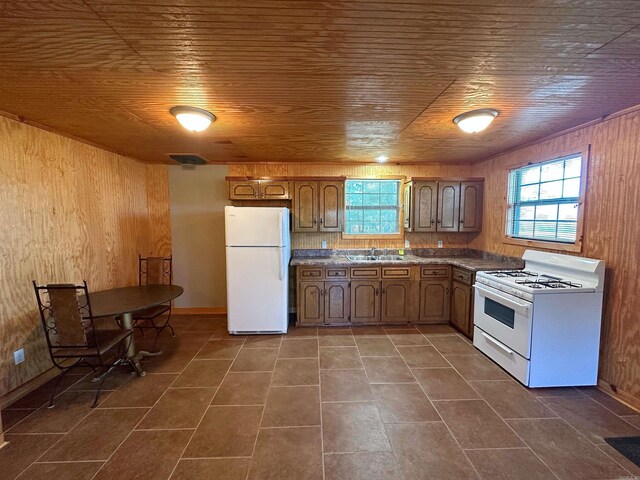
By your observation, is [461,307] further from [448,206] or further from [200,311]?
[200,311]

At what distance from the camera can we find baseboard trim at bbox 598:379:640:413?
2.19 m

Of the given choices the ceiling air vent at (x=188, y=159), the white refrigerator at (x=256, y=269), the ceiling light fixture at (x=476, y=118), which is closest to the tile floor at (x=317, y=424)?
the white refrigerator at (x=256, y=269)

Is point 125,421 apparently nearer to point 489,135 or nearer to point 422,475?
point 422,475

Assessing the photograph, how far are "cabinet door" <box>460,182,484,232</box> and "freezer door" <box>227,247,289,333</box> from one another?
2.68 m

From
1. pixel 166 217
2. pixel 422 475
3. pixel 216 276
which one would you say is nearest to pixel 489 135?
pixel 422 475

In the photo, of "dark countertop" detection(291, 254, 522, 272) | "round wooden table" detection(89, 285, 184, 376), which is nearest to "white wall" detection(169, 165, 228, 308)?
"round wooden table" detection(89, 285, 184, 376)

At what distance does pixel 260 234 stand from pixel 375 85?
2188 mm

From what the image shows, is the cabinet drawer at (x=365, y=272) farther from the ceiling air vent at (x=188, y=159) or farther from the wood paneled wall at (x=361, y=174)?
the ceiling air vent at (x=188, y=159)

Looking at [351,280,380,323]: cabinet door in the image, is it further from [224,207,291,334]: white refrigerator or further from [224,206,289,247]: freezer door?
[224,206,289,247]: freezer door

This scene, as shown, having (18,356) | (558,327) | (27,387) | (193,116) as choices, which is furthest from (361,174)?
(27,387)

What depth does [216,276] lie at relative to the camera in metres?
4.34

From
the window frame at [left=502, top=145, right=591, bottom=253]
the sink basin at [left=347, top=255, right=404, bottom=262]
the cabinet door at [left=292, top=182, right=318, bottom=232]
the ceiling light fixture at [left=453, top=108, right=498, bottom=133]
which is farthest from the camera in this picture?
the cabinet door at [left=292, top=182, right=318, bottom=232]

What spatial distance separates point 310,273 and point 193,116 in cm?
232

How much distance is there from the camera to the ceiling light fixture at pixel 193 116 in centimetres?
221
